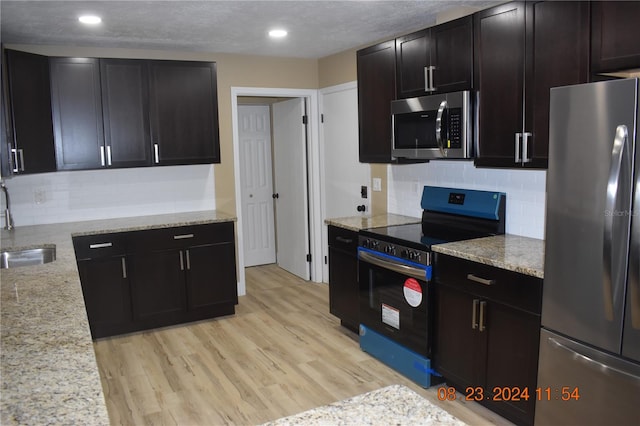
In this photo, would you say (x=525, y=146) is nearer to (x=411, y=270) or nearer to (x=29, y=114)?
(x=411, y=270)

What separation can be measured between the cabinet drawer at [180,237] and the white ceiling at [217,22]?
1610mm

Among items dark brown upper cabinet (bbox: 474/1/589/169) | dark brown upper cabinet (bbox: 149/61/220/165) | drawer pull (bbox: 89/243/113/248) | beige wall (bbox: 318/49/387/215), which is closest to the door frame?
beige wall (bbox: 318/49/387/215)

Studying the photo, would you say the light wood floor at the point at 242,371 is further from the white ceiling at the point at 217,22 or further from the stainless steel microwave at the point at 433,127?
the white ceiling at the point at 217,22

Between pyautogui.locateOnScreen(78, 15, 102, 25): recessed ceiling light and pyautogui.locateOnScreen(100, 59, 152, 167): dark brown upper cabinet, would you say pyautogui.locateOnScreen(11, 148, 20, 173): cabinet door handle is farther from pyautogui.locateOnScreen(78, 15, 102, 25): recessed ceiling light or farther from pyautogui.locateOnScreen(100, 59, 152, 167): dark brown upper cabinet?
pyautogui.locateOnScreen(78, 15, 102, 25): recessed ceiling light

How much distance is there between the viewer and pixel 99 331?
413 centimetres

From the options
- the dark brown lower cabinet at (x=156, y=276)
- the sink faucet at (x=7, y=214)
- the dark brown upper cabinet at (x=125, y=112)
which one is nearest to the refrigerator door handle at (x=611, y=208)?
the dark brown lower cabinet at (x=156, y=276)

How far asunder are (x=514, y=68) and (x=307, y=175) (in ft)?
10.5

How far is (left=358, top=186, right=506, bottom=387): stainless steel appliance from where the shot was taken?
3.17 metres

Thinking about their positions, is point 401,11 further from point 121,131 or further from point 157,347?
point 157,347

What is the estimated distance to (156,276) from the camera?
429 cm

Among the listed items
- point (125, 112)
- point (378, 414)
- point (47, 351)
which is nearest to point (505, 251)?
point (378, 414)

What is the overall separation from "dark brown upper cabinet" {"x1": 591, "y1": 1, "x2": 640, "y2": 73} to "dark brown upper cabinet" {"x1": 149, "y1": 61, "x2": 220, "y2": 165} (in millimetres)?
3222

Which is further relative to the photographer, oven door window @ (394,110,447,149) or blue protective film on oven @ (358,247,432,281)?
oven door window @ (394,110,447,149)

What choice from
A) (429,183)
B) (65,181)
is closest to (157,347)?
(65,181)
